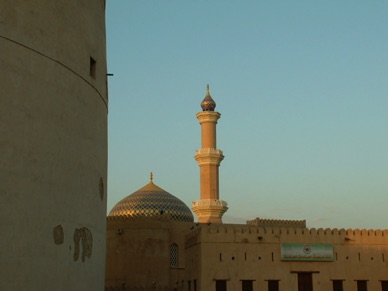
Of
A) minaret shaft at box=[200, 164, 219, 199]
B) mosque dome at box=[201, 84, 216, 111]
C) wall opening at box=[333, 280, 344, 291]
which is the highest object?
mosque dome at box=[201, 84, 216, 111]

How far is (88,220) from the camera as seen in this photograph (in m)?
14.5

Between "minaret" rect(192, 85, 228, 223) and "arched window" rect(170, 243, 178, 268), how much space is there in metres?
7.38

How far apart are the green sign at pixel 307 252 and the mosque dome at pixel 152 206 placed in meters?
7.41

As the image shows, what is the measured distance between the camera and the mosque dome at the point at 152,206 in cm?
3148

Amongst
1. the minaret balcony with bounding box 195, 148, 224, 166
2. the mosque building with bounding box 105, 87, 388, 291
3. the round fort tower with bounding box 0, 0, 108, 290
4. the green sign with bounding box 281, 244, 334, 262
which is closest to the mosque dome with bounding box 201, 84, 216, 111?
the minaret balcony with bounding box 195, 148, 224, 166

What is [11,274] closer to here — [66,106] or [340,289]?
[66,106]

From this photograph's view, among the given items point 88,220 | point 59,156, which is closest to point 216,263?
point 88,220

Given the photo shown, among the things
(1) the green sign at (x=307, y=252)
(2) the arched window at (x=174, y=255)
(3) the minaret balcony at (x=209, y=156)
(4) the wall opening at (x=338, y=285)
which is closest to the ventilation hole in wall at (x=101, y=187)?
(1) the green sign at (x=307, y=252)

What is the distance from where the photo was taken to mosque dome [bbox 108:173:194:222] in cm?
3148

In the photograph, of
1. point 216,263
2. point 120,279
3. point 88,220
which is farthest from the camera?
point 120,279

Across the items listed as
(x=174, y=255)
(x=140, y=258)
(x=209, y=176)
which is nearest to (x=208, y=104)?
(x=209, y=176)

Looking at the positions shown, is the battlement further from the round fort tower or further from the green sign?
the round fort tower

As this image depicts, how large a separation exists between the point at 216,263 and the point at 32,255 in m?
13.5

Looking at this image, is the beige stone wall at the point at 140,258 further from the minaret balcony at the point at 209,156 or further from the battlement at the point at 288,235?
the minaret balcony at the point at 209,156
